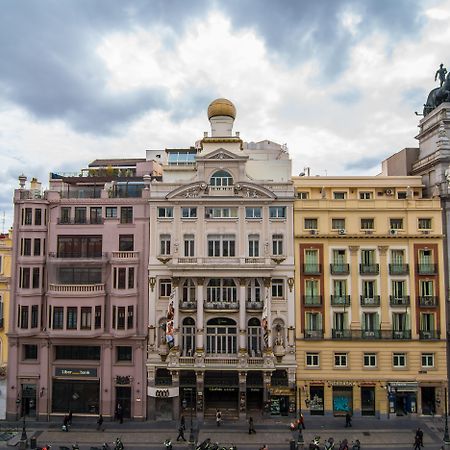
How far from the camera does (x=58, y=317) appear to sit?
167 feet

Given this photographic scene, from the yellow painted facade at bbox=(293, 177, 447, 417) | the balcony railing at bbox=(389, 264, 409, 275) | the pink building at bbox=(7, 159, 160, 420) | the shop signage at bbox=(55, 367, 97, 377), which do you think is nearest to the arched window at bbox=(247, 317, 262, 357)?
the yellow painted facade at bbox=(293, 177, 447, 417)

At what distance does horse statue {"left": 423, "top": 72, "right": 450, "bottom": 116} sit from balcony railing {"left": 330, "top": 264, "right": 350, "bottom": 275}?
2237cm

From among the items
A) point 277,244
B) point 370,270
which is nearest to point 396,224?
point 370,270

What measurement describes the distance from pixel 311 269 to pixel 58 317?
26287mm

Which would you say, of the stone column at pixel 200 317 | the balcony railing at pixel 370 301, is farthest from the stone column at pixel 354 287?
the stone column at pixel 200 317

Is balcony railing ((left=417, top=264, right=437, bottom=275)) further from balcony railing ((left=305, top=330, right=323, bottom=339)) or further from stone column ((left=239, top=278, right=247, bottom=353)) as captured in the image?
stone column ((left=239, top=278, right=247, bottom=353))

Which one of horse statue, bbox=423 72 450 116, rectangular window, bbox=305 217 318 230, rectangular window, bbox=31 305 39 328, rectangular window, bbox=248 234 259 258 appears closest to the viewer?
rectangular window, bbox=31 305 39 328

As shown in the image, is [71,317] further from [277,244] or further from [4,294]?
[277,244]

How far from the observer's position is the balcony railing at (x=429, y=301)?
5059cm

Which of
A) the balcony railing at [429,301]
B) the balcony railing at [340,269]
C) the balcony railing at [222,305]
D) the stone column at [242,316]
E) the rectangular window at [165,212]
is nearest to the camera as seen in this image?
the stone column at [242,316]

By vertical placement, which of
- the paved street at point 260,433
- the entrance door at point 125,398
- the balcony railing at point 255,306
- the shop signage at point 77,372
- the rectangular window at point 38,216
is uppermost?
the rectangular window at point 38,216

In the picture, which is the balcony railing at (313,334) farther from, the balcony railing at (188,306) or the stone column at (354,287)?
the balcony railing at (188,306)

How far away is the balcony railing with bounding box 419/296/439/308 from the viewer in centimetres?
5059

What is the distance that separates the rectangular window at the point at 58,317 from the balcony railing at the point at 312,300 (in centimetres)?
2473
